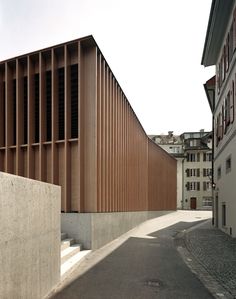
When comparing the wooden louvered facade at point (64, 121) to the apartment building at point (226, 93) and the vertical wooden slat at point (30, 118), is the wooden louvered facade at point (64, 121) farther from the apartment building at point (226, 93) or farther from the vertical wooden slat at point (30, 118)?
the apartment building at point (226, 93)

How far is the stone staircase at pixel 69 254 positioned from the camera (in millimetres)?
9820

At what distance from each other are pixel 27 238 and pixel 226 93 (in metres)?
17.0

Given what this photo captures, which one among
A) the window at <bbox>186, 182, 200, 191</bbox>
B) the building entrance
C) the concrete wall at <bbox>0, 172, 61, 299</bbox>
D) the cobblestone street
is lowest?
the building entrance

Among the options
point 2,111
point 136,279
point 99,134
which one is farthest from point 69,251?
point 2,111

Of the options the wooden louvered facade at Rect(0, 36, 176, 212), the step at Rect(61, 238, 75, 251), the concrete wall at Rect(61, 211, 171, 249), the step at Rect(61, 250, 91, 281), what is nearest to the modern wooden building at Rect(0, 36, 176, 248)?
the wooden louvered facade at Rect(0, 36, 176, 212)

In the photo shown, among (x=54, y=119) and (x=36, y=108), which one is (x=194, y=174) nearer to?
(x=36, y=108)

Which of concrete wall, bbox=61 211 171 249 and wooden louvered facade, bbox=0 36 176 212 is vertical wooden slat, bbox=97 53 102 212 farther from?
concrete wall, bbox=61 211 171 249

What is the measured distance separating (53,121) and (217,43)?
13472 mm

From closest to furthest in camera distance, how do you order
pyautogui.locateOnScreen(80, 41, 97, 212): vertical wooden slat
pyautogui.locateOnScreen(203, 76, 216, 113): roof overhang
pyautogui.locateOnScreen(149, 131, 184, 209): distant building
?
pyautogui.locateOnScreen(80, 41, 97, 212): vertical wooden slat → pyautogui.locateOnScreen(203, 76, 216, 113): roof overhang → pyautogui.locateOnScreen(149, 131, 184, 209): distant building

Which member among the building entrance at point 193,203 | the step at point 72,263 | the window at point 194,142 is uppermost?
the window at point 194,142

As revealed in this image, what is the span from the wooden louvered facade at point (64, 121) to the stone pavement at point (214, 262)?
12.0 ft

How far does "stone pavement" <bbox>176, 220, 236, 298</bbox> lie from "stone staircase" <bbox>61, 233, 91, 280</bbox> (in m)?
3.14

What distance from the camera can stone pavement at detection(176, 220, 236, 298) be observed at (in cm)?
872

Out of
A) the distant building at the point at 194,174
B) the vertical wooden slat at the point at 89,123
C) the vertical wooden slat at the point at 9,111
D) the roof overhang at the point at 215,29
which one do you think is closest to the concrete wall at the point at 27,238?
the vertical wooden slat at the point at 89,123
